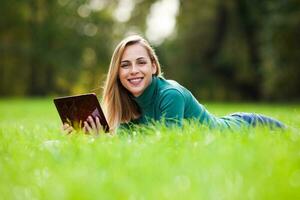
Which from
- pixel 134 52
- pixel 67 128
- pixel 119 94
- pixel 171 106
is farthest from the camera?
pixel 119 94

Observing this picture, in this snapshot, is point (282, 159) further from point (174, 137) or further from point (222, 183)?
point (174, 137)

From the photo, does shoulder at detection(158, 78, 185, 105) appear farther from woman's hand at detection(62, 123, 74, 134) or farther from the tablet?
woman's hand at detection(62, 123, 74, 134)

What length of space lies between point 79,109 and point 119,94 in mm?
537

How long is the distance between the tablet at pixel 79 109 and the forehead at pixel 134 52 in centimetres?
57

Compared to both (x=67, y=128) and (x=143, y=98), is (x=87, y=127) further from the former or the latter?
(x=143, y=98)

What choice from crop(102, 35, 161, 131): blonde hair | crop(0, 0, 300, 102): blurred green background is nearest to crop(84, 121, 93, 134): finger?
crop(102, 35, 161, 131): blonde hair

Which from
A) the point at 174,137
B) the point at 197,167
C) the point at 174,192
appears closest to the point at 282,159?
the point at 197,167

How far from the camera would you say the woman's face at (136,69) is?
4.33m

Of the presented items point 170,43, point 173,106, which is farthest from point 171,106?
point 170,43

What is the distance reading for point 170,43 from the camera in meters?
32.2

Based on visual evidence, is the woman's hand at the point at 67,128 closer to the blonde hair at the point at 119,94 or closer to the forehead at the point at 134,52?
the blonde hair at the point at 119,94

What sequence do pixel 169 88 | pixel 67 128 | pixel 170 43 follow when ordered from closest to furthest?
pixel 169 88
pixel 67 128
pixel 170 43

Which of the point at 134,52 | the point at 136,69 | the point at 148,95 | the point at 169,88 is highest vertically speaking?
the point at 134,52

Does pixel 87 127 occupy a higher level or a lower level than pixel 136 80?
lower
